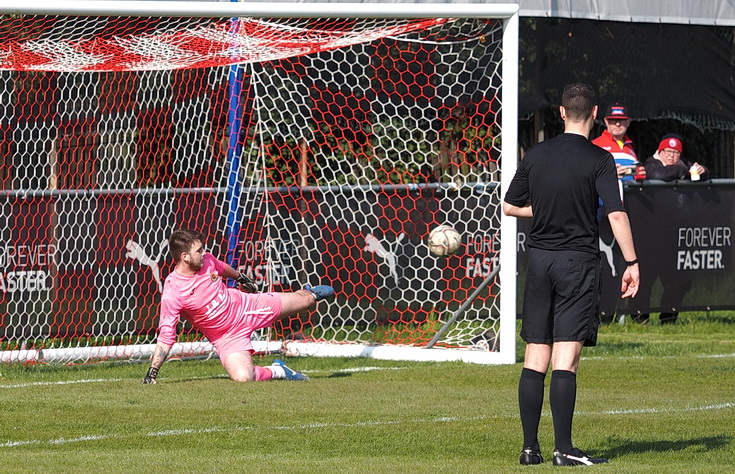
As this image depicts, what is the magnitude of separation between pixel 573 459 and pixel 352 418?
1943 millimetres

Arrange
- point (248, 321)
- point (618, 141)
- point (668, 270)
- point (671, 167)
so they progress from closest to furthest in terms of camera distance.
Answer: point (248, 321)
point (668, 270)
point (671, 167)
point (618, 141)

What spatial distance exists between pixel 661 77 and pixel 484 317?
589 centimetres

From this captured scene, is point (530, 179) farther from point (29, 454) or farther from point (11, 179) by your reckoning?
point (11, 179)

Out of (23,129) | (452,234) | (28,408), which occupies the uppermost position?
(23,129)

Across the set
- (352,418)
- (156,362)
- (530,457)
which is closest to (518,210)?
(530,457)

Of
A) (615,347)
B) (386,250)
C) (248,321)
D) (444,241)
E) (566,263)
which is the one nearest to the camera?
(566,263)

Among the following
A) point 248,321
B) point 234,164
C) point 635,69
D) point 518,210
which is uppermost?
point 635,69

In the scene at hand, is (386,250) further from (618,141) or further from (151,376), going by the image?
(151,376)

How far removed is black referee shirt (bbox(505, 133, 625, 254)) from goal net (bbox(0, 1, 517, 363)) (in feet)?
15.2

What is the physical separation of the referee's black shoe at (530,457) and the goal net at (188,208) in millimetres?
4638

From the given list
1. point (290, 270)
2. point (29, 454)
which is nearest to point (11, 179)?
point (290, 270)

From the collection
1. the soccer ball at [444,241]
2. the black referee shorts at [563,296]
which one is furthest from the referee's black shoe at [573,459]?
the soccer ball at [444,241]

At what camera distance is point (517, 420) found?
770 centimetres

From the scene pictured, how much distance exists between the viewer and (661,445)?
6.84 meters
